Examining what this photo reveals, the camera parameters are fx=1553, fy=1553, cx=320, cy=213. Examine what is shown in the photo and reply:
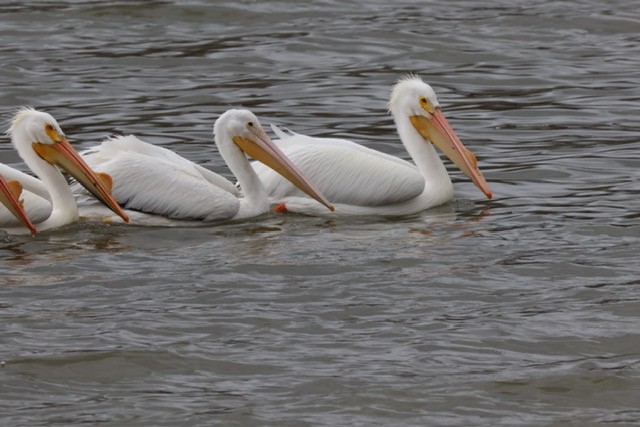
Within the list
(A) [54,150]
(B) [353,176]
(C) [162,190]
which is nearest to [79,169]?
(A) [54,150]

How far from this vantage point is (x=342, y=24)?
13.4m

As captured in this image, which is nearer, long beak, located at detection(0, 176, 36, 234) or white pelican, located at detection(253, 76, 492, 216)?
long beak, located at detection(0, 176, 36, 234)

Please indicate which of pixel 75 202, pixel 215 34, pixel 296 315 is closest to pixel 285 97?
pixel 215 34

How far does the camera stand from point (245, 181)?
789 centimetres

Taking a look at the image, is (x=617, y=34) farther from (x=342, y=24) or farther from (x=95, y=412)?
(x=95, y=412)

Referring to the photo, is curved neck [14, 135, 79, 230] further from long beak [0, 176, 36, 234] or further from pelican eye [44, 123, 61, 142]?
long beak [0, 176, 36, 234]

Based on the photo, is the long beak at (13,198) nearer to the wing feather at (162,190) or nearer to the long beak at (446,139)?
the wing feather at (162,190)

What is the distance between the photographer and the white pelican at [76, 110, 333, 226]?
762 centimetres

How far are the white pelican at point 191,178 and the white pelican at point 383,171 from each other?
0.61 ft

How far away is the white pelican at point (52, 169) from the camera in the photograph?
24.3 ft

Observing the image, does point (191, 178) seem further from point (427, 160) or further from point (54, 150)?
point (427, 160)

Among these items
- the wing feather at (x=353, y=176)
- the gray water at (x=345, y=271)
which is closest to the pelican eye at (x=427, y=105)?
the wing feather at (x=353, y=176)

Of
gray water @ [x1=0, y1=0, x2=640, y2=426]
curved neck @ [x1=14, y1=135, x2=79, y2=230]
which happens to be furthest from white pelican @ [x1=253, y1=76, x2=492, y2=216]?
curved neck @ [x1=14, y1=135, x2=79, y2=230]

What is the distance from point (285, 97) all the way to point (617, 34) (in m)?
3.67
